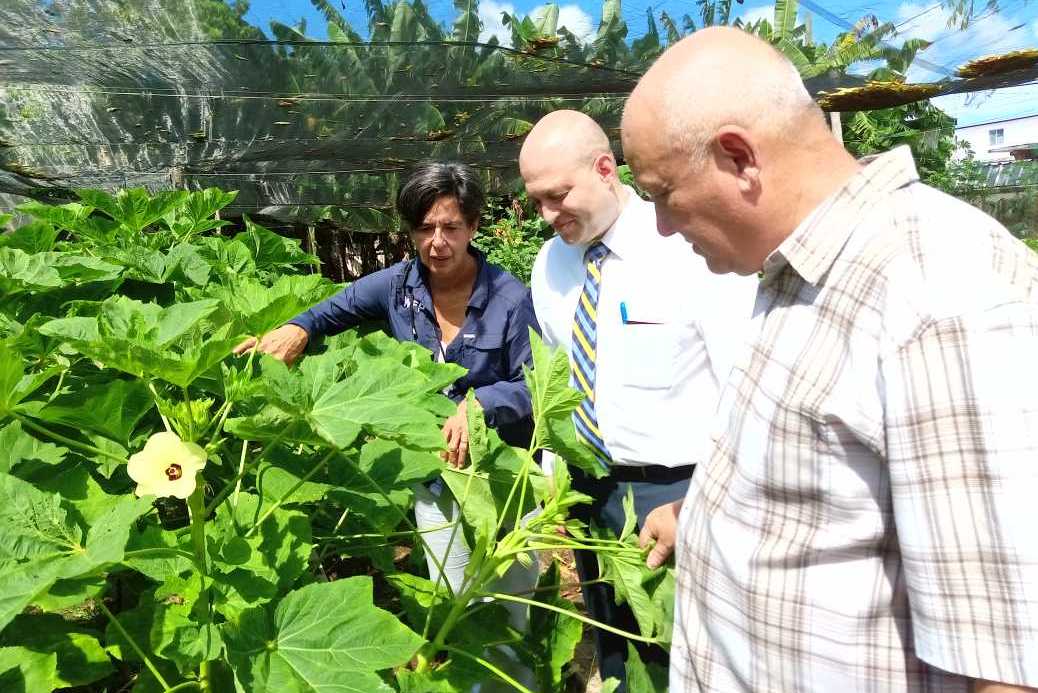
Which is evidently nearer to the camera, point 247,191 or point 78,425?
point 78,425

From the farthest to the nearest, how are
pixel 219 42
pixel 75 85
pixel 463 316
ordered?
pixel 75 85 < pixel 219 42 < pixel 463 316

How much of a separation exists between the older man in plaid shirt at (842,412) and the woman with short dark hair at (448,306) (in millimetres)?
1317

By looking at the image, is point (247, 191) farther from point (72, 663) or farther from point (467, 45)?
point (72, 663)

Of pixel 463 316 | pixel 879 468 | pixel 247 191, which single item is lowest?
pixel 879 468

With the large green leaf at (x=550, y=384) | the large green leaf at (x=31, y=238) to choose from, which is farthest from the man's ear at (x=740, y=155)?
the large green leaf at (x=31, y=238)

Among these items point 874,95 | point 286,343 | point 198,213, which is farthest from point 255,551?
point 874,95

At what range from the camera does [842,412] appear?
104 centimetres

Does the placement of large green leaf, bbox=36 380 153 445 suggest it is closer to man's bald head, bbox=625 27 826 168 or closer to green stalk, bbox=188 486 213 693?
green stalk, bbox=188 486 213 693

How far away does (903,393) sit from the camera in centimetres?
97

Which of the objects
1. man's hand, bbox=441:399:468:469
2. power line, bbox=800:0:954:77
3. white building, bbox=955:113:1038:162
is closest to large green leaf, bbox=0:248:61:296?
man's hand, bbox=441:399:468:469

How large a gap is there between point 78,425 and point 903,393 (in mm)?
1166

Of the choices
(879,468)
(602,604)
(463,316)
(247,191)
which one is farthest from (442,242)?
(247,191)

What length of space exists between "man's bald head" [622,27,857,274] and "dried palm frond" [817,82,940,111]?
4.87 meters

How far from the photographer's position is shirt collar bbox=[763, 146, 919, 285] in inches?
44.6
